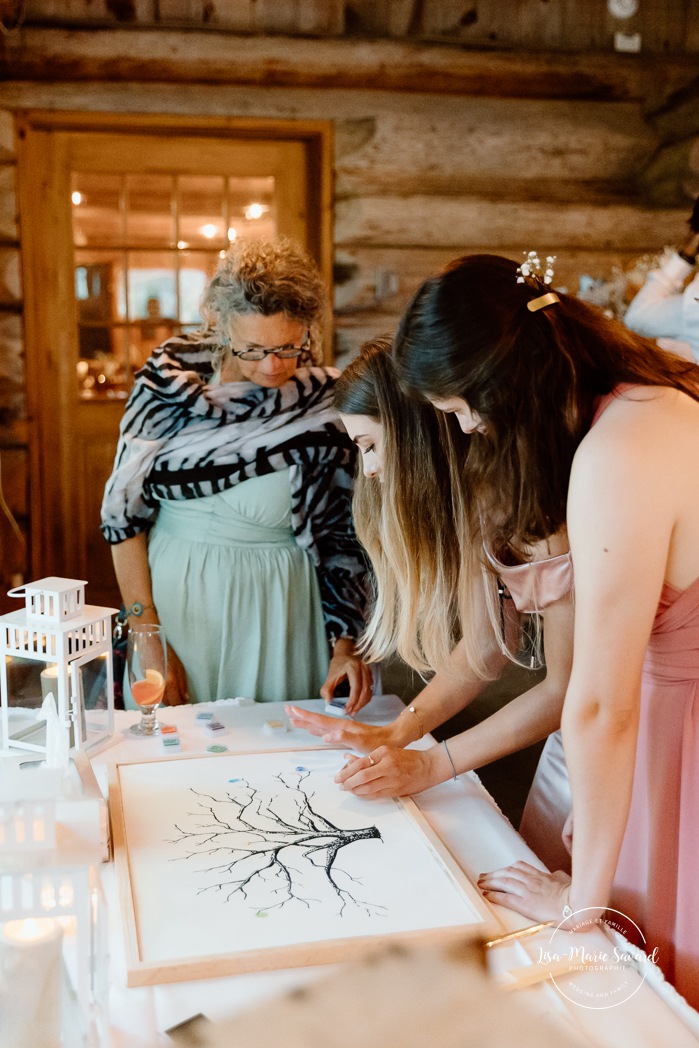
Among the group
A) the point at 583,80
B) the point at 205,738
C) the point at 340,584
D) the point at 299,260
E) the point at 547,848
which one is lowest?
the point at 547,848

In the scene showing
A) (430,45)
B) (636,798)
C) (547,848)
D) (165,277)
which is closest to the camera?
(636,798)

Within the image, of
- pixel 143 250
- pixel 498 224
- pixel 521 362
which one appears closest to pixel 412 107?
pixel 498 224

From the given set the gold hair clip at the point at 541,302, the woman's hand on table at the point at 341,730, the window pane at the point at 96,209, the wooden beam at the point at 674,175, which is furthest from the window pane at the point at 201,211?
the gold hair clip at the point at 541,302

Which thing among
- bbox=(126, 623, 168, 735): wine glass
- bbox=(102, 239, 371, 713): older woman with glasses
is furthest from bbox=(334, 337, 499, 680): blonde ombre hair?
bbox=(102, 239, 371, 713): older woman with glasses

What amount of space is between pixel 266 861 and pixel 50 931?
0.37 m

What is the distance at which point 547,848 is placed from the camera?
1.58 meters

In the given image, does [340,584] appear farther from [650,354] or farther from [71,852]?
[71,852]

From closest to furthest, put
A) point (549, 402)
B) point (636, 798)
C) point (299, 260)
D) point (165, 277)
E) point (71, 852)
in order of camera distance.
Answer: point (71, 852), point (549, 402), point (636, 798), point (299, 260), point (165, 277)

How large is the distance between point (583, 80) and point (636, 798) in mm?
3710

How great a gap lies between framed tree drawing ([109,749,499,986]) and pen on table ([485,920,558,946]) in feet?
0.05

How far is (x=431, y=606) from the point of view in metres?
1.54

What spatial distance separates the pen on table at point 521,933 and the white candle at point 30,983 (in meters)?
0.45

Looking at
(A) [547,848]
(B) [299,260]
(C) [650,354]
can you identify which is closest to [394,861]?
(A) [547,848]

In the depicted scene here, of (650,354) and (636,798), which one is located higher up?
(650,354)
